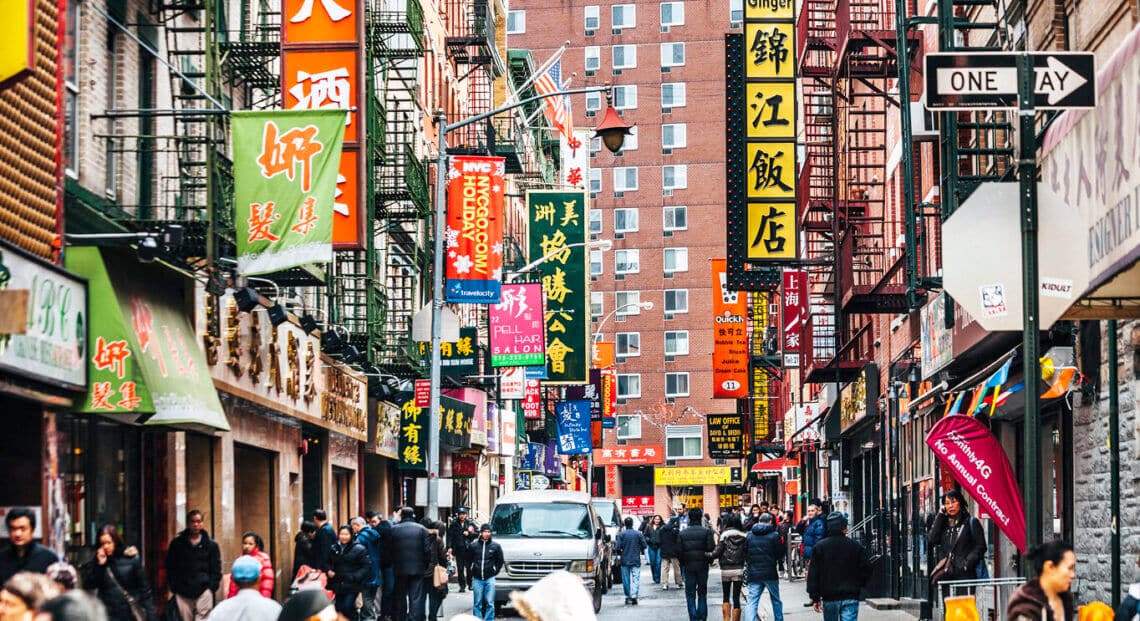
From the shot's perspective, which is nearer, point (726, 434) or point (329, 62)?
point (329, 62)

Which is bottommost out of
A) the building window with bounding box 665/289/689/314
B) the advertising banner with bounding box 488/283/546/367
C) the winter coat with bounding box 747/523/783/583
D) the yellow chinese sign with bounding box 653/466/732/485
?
the yellow chinese sign with bounding box 653/466/732/485

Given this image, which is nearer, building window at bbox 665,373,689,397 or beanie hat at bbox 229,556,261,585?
beanie hat at bbox 229,556,261,585

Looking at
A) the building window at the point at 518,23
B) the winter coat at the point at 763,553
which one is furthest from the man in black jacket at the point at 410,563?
the building window at the point at 518,23

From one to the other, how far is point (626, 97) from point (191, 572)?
89.6 m

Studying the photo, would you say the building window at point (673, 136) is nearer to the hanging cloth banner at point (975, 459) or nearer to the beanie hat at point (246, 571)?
the hanging cloth banner at point (975, 459)

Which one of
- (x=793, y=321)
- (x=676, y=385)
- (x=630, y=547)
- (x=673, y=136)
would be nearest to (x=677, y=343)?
(x=676, y=385)

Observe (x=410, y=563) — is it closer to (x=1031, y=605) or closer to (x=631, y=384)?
(x=1031, y=605)

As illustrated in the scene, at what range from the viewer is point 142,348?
61.2ft

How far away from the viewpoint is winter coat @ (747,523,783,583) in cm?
2242

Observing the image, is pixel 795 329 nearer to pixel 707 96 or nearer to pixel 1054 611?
pixel 1054 611

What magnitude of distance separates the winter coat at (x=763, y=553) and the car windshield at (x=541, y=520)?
8052mm

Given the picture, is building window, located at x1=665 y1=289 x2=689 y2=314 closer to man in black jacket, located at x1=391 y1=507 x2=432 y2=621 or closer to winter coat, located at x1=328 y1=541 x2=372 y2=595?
man in black jacket, located at x1=391 y1=507 x2=432 y2=621

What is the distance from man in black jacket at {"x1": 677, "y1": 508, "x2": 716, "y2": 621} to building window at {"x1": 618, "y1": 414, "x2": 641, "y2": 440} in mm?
77969

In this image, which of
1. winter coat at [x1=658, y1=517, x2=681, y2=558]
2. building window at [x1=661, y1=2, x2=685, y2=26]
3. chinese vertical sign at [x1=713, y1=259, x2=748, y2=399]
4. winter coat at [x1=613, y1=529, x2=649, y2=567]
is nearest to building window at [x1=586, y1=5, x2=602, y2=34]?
building window at [x1=661, y1=2, x2=685, y2=26]
